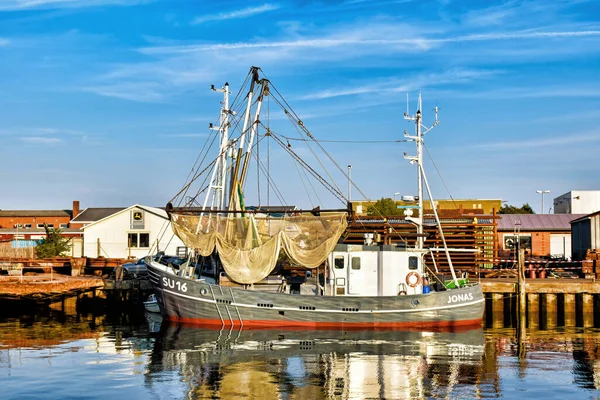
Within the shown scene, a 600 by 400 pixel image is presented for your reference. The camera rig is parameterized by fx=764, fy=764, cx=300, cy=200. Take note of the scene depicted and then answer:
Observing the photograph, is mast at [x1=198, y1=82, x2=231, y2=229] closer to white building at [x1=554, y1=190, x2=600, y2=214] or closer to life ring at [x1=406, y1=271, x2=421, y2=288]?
life ring at [x1=406, y1=271, x2=421, y2=288]

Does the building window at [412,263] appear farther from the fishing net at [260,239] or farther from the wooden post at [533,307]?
the wooden post at [533,307]

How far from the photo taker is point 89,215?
7688cm

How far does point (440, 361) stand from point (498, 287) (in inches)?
603

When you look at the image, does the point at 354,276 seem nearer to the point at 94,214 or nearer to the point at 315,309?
the point at 315,309

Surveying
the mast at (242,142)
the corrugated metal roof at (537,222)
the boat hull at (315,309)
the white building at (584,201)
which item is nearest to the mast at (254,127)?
the mast at (242,142)

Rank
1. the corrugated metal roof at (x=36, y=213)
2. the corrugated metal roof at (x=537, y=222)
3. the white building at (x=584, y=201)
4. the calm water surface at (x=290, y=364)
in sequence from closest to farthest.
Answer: the calm water surface at (x=290, y=364) → the corrugated metal roof at (x=537, y=222) → the white building at (x=584, y=201) → the corrugated metal roof at (x=36, y=213)

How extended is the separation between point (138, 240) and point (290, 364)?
39126 millimetres

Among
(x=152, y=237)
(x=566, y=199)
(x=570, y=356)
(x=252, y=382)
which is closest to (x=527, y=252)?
(x=566, y=199)

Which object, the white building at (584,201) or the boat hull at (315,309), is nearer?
the boat hull at (315,309)

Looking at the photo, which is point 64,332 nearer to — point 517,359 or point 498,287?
point 517,359

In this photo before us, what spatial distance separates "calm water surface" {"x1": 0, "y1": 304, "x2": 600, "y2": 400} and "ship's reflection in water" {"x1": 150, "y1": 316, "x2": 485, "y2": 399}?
37 millimetres

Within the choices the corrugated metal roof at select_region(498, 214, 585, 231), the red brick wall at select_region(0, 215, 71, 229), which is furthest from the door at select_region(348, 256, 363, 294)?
the red brick wall at select_region(0, 215, 71, 229)

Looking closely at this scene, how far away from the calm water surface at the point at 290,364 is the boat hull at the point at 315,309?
956 mm

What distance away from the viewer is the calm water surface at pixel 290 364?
2202 centimetres
